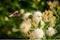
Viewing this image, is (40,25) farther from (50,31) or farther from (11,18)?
(11,18)

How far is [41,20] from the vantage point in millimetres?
769

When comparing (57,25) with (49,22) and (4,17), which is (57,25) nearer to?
(49,22)

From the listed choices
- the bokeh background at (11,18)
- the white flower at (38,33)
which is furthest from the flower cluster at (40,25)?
the bokeh background at (11,18)

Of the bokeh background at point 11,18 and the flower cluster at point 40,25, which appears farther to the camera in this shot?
the bokeh background at point 11,18

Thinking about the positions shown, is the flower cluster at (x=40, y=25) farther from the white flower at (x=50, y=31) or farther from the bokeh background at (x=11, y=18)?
the bokeh background at (x=11, y=18)

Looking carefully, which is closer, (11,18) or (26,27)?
(26,27)

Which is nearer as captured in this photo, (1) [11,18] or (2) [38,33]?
(2) [38,33]

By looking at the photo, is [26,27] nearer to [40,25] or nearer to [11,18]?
[40,25]

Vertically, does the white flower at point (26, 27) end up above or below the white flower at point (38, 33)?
above

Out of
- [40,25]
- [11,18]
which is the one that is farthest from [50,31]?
[11,18]

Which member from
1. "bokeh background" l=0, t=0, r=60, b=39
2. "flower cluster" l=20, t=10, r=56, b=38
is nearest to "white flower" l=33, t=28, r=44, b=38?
"flower cluster" l=20, t=10, r=56, b=38

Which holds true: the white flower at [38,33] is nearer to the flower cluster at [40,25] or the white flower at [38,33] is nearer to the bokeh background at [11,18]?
the flower cluster at [40,25]

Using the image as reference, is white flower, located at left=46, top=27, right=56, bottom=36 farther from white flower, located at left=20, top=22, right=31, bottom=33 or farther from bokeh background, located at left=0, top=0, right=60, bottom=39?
bokeh background, located at left=0, top=0, right=60, bottom=39

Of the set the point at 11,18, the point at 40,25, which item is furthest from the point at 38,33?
the point at 11,18
